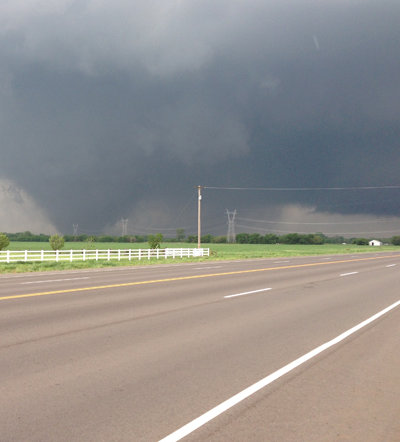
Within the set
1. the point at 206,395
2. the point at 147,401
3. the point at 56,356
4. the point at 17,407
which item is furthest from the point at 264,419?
the point at 56,356

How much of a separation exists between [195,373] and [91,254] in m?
31.0

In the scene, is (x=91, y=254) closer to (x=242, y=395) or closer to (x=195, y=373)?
(x=195, y=373)

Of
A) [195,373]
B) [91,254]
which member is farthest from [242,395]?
[91,254]

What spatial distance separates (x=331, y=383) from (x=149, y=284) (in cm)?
1138

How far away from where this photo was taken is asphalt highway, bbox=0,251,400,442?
152 inches

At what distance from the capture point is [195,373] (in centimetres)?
534

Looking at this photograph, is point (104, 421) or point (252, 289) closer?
point (104, 421)

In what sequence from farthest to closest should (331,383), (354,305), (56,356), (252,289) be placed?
1. (252,289)
2. (354,305)
3. (56,356)
4. (331,383)

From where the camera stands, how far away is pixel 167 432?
12.2ft

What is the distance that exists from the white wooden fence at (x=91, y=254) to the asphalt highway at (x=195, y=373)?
67.9 ft

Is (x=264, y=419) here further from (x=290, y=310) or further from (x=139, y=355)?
(x=290, y=310)

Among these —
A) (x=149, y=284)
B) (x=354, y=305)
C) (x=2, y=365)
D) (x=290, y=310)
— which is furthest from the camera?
(x=149, y=284)

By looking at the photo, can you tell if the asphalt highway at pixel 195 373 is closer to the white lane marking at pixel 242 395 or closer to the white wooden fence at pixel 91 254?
the white lane marking at pixel 242 395

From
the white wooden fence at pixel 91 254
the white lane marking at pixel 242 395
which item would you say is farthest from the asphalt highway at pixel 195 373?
the white wooden fence at pixel 91 254
